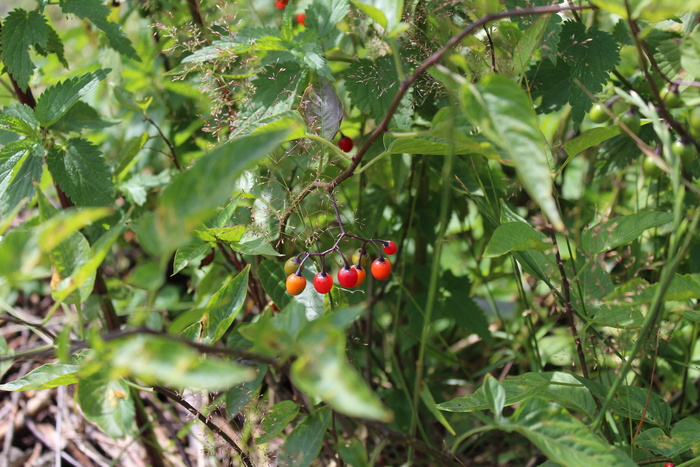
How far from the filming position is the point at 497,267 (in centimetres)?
187

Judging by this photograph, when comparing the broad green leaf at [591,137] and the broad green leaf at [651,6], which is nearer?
the broad green leaf at [651,6]

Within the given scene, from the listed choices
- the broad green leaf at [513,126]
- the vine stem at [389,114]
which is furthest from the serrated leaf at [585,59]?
the broad green leaf at [513,126]

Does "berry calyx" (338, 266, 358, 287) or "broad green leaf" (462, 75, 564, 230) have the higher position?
"broad green leaf" (462, 75, 564, 230)

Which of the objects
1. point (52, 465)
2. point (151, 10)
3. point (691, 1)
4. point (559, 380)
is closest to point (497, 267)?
point (559, 380)

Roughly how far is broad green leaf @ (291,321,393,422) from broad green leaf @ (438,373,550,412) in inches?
20.0

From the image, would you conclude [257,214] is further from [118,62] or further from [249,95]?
[118,62]

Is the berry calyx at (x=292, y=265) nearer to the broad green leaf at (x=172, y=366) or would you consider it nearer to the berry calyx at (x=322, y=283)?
the berry calyx at (x=322, y=283)

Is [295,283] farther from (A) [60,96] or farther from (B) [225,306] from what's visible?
Answer: (A) [60,96]

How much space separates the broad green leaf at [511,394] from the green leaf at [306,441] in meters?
0.26

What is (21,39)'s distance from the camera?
1.36 metres

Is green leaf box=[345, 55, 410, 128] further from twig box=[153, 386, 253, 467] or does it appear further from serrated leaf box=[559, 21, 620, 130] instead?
twig box=[153, 386, 253, 467]

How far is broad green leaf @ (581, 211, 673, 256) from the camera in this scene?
3.53ft

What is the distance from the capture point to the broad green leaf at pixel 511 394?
1004 mm

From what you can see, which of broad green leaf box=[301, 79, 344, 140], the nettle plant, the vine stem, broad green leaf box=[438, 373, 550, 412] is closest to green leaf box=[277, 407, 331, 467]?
the nettle plant
